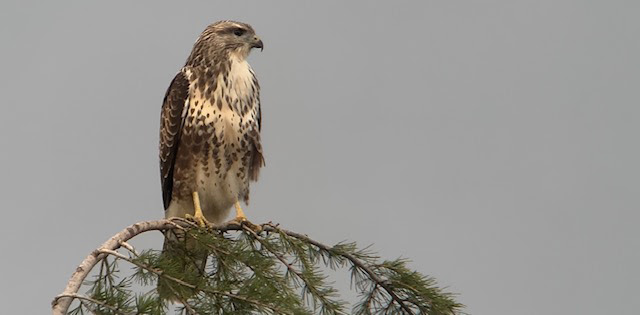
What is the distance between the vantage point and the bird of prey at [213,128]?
27.5ft

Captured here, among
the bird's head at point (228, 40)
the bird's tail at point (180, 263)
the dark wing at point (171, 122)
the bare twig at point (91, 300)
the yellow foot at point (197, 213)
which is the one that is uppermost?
the bird's head at point (228, 40)

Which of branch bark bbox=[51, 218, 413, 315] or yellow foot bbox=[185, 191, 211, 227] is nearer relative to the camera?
branch bark bbox=[51, 218, 413, 315]

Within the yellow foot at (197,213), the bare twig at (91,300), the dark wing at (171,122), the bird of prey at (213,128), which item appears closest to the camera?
the bare twig at (91,300)

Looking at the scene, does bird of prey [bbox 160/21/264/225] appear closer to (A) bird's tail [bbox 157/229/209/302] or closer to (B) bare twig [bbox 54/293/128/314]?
(A) bird's tail [bbox 157/229/209/302]

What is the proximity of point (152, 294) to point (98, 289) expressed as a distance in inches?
13.2

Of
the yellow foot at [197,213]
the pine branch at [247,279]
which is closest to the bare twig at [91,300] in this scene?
the pine branch at [247,279]

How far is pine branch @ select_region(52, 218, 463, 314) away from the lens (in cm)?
530

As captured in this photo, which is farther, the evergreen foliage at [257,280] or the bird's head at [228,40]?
the bird's head at [228,40]

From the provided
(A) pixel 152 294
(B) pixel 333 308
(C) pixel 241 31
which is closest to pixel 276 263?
(B) pixel 333 308

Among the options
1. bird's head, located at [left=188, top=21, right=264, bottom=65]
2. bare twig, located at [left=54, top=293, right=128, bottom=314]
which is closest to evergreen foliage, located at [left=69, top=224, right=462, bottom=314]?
bare twig, located at [left=54, top=293, right=128, bottom=314]

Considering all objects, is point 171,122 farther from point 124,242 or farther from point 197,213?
point 124,242

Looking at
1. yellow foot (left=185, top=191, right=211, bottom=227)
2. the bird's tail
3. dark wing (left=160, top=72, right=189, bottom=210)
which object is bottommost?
the bird's tail

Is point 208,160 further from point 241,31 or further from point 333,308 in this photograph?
point 333,308

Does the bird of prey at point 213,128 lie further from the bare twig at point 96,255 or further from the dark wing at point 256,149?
the bare twig at point 96,255
